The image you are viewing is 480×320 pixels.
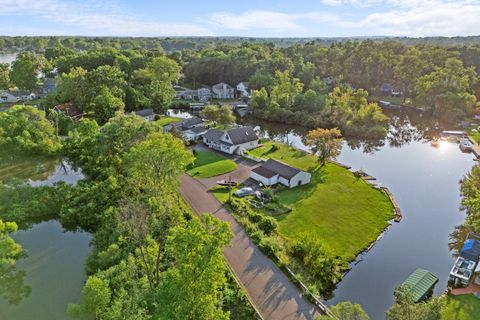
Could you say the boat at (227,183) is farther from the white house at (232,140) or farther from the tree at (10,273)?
the tree at (10,273)

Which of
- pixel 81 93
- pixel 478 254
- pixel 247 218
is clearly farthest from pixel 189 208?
pixel 81 93

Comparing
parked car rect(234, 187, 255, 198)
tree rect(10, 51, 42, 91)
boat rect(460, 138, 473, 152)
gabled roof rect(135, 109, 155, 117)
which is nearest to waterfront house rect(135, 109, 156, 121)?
gabled roof rect(135, 109, 155, 117)

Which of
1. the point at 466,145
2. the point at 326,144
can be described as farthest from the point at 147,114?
the point at 466,145

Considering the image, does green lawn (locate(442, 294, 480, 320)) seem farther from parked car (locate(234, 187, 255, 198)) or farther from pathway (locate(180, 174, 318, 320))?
parked car (locate(234, 187, 255, 198))

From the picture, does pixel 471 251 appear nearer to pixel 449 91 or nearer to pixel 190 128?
pixel 190 128

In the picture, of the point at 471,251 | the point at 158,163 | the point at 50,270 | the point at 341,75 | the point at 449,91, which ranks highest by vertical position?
the point at 341,75

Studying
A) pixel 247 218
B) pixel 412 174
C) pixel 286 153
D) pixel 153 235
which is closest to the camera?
pixel 153 235

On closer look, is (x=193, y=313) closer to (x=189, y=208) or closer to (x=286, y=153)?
(x=189, y=208)
